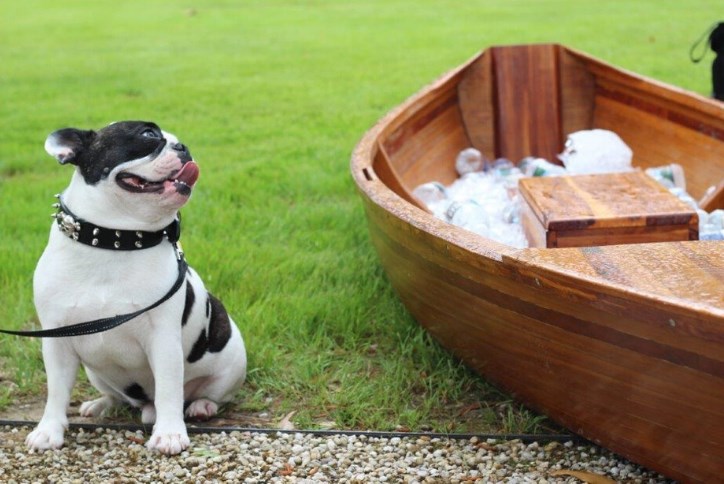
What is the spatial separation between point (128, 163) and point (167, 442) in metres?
0.91

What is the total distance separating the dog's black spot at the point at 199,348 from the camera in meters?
3.25

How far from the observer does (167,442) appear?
3143 mm

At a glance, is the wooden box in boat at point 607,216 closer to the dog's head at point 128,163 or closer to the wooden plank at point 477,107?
the dog's head at point 128,163

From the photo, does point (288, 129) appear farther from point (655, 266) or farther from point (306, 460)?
point (655, 266)

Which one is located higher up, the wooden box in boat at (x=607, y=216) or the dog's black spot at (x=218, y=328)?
the wooden box in boat at (x=607, y=216)

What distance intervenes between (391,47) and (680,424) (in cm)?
1034

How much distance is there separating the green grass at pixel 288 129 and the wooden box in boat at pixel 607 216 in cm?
66

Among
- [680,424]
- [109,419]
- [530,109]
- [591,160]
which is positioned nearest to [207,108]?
[530,109]

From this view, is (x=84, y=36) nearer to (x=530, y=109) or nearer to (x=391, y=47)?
(x=391, y=47)

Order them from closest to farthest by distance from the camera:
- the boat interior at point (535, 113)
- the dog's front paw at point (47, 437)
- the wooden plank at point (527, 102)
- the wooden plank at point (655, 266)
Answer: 1. the wooden plank at point (655, 266)
2. the dog's front paw at point (47, 437)
3. the boat interior at point (535, 113)
4. the wooden plank at point (527, 102)

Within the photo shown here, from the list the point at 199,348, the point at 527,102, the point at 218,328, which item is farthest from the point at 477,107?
the point at 199,348

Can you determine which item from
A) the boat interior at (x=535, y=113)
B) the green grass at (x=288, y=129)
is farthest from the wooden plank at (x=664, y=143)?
the green grass at (x=288, y=129)

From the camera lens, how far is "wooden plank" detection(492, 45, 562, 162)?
623 centimetres

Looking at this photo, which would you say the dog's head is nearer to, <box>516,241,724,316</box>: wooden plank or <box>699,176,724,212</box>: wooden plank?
<box>516,241,724,316</box>: wooden plank
